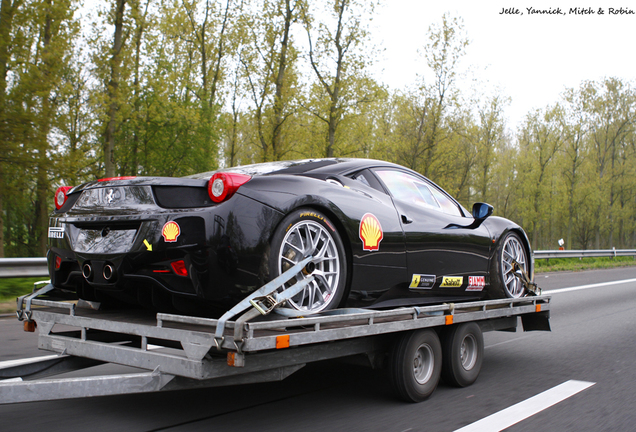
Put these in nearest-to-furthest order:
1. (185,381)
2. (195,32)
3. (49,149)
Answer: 1. (185,381)
2. (49,149)
3. (195,32)

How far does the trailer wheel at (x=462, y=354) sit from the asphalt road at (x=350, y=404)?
10 cm

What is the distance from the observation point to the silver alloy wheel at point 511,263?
5605mm

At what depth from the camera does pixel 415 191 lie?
15.9 ft

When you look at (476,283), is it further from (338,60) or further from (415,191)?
(338,60)

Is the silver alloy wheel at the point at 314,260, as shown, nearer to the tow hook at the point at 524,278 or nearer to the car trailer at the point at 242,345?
the car trailer at the point at 242,345

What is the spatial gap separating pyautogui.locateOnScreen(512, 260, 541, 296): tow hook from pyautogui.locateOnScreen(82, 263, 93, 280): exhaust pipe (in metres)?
4.23

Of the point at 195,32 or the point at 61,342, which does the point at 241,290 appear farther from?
the point at 195,32

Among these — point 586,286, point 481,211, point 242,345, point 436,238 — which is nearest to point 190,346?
point 242,345

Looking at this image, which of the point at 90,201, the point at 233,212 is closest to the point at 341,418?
the point at 233,212

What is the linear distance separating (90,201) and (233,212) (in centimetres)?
109

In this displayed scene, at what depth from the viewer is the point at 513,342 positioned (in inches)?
269

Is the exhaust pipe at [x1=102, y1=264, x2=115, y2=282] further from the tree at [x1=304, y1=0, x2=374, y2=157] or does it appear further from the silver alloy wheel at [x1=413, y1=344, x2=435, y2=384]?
the tree at [x1=304, y1=0, x2=374, y2=157]

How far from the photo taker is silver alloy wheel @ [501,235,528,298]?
5.61 meters

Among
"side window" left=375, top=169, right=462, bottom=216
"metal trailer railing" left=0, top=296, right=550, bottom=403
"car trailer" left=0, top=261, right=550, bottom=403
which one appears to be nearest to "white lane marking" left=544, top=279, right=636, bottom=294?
"side window" left=375, top=169, right=462, bottom=216
